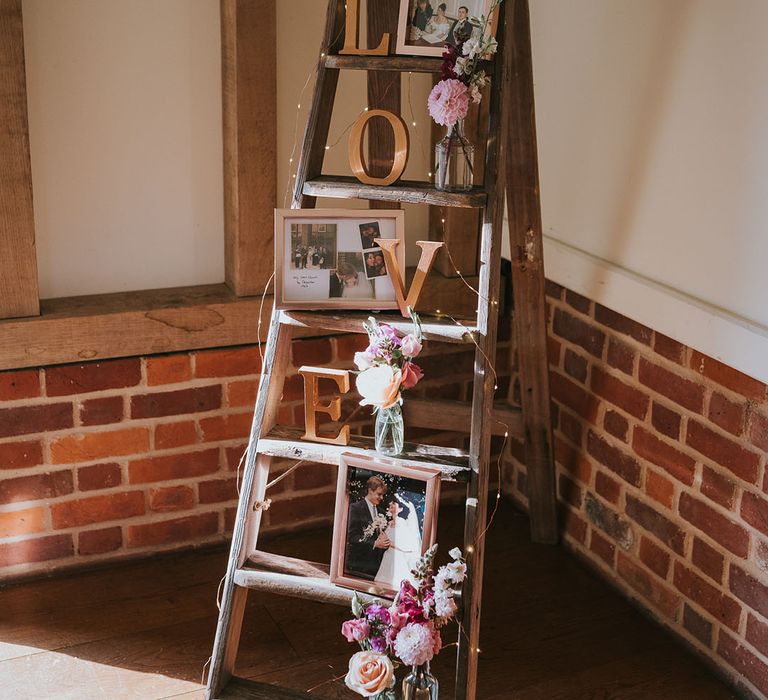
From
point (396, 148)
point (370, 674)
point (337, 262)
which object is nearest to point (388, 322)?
point (337, 262)

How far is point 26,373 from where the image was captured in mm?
2822

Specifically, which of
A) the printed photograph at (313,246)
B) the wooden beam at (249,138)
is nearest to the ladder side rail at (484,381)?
the printed photograph at (313,246)

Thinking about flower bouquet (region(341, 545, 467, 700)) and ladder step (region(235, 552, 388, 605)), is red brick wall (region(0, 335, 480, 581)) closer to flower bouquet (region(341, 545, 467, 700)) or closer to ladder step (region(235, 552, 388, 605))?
ladder step (region(235, 552, 388, 605))

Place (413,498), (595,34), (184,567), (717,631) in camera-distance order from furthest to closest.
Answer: (184,567) < (595,34) < (717,631) < (413,498)

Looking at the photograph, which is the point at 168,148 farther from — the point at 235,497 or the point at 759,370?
the point at 759,370

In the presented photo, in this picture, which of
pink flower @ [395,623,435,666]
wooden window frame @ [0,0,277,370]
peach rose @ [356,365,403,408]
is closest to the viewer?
pink flower @ [395,623,435,666]

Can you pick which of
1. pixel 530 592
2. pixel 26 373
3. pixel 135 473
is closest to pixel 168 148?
pixel 26 373

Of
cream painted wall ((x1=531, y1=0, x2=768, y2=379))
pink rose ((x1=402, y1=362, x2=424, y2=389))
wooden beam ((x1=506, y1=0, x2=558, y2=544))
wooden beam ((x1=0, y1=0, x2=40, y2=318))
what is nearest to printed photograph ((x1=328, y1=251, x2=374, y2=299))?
pink rose ((x1=402, y1=362, x2=424, y2=389))

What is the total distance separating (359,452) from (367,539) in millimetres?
195

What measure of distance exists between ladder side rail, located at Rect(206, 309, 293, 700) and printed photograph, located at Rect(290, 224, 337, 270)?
0.14m

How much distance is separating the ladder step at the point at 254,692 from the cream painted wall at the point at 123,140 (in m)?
1.22

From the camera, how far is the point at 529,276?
283 centimetres

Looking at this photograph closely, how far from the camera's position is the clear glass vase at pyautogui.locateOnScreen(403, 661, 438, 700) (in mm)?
2188

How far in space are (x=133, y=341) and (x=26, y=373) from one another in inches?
11.8
